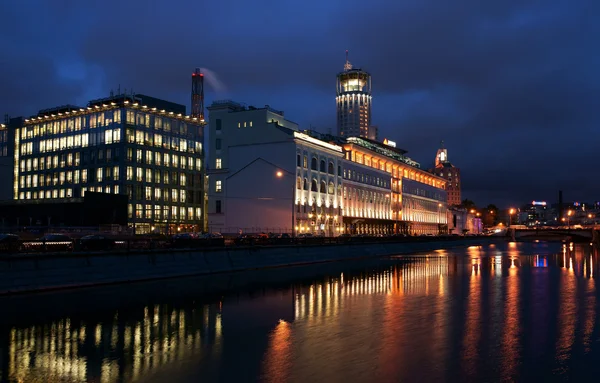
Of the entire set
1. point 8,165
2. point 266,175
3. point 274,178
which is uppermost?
point 8,165

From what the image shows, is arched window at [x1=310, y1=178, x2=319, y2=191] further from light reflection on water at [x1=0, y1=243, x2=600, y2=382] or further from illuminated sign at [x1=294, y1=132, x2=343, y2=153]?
light reflection on water at [x1=0, y1=243, x2=600, y2=382]

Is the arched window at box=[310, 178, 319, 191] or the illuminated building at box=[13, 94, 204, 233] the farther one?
the illuminated building at box=[13, 94, 204, 233]

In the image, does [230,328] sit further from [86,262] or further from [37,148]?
[37,148]

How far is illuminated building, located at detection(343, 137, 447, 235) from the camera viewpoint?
469 ft

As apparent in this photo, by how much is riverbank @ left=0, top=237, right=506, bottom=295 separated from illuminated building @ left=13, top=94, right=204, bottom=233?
189ft

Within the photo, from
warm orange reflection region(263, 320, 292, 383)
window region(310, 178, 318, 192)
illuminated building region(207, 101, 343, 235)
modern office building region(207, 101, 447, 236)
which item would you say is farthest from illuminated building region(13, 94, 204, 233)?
warm orange reflection region(263, 320, 292, 383)

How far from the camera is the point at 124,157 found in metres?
122

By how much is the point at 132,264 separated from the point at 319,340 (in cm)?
2714

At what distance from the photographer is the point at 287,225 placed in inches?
4274

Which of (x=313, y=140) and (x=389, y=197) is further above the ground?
(x=313, y=140)

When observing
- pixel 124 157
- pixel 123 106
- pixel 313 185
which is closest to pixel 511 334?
pixel 313 185

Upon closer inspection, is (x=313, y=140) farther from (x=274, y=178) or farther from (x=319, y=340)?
(x=319, y=340)

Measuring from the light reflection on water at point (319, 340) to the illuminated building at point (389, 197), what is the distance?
9656 cm

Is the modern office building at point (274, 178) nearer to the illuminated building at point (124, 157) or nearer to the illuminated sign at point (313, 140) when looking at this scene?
the illuminated sign at point (313, 140)
